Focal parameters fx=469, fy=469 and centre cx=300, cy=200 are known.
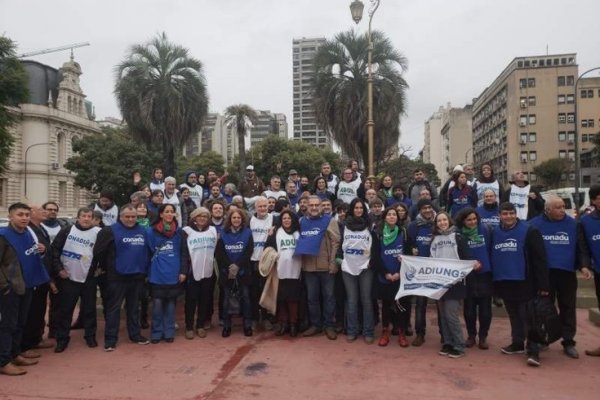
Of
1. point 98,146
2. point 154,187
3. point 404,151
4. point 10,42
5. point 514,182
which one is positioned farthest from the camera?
point 98,146

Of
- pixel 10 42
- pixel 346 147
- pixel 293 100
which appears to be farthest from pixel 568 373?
pixel 293 100

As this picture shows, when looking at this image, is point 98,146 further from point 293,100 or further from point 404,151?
point 293,100

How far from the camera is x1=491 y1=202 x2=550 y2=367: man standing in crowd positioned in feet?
17.0

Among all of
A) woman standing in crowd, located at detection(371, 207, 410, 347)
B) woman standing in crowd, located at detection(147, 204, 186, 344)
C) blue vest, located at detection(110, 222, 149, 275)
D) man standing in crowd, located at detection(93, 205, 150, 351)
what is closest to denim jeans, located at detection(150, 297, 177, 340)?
woman standing in crowd, located at detection(147, 204, 186, 344)

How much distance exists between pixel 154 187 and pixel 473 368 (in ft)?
22.5

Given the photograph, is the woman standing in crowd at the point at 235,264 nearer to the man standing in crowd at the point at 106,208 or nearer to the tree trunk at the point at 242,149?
the man standing in crowd at the point at 106,208

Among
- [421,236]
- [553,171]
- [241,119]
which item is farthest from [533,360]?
[553,171]

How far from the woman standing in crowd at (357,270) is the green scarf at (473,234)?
1.15 meters

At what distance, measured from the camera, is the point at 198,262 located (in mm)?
6176

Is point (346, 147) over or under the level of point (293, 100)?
under

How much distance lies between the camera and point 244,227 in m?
6.42

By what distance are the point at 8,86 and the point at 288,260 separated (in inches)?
851

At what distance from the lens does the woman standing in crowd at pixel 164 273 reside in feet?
19.7

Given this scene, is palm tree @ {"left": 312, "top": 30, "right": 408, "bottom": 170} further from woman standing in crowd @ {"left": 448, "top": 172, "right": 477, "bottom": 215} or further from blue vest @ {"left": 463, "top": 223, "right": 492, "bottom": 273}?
blue vest @ {"left": 463, "top": 223, "right": 492, "bottom": 273}
